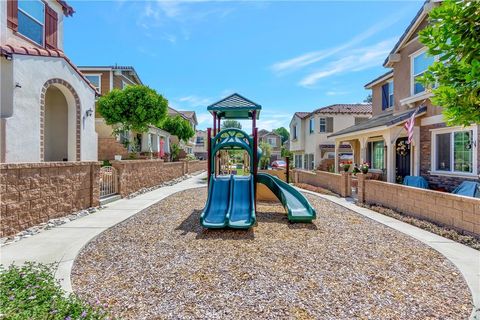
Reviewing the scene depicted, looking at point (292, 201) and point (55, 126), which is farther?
point (55, 126)

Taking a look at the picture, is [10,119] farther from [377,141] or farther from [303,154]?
[303,154]

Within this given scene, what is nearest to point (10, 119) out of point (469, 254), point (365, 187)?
point (469, 254)

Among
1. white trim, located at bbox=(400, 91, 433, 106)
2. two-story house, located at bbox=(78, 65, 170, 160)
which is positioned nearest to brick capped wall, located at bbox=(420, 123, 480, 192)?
white trim, located at bbox=(400, 91, 433, 106)

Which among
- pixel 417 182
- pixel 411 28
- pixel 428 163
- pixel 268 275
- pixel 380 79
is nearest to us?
pixel 268 275

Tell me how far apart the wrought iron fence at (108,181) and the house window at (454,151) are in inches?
548

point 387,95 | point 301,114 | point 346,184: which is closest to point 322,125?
point 301,114

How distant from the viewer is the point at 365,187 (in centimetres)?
1155

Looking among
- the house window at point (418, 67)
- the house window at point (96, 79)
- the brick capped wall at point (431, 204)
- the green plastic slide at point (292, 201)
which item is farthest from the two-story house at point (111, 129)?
the house window at point (418, 67)

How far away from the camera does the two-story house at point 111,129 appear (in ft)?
67.5

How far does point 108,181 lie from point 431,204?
1175 cm

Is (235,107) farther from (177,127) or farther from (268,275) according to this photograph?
(177,127)

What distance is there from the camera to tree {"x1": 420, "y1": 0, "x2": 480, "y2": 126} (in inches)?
99.7

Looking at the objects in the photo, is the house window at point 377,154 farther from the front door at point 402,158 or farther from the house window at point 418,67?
the house window at point 418,67

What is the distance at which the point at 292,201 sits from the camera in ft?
27.8
